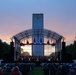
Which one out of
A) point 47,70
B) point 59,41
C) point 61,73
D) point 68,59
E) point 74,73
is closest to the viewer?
point 74,73

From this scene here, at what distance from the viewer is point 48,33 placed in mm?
72750

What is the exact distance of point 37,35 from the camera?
7188 cm

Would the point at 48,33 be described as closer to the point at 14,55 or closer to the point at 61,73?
the point at 14,55

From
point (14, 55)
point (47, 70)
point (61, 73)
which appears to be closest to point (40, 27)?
point (14, 55)

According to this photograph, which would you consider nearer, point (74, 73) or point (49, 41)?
point (74, 73)

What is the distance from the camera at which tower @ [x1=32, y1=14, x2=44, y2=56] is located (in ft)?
237

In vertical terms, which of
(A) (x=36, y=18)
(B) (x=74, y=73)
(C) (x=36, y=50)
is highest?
(A) (x=36, y=18)

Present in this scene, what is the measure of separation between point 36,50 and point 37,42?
2898 mm

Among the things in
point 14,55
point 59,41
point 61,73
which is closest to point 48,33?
point 59,41

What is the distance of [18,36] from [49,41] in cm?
536

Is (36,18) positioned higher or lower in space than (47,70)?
higher

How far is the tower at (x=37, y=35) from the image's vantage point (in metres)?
72.2

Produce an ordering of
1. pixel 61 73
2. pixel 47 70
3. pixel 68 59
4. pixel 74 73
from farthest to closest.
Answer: pixel 68 59 < pixel 47 70 < pixel 61 73 < pixel 74 73

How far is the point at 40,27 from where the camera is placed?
2936 inches
